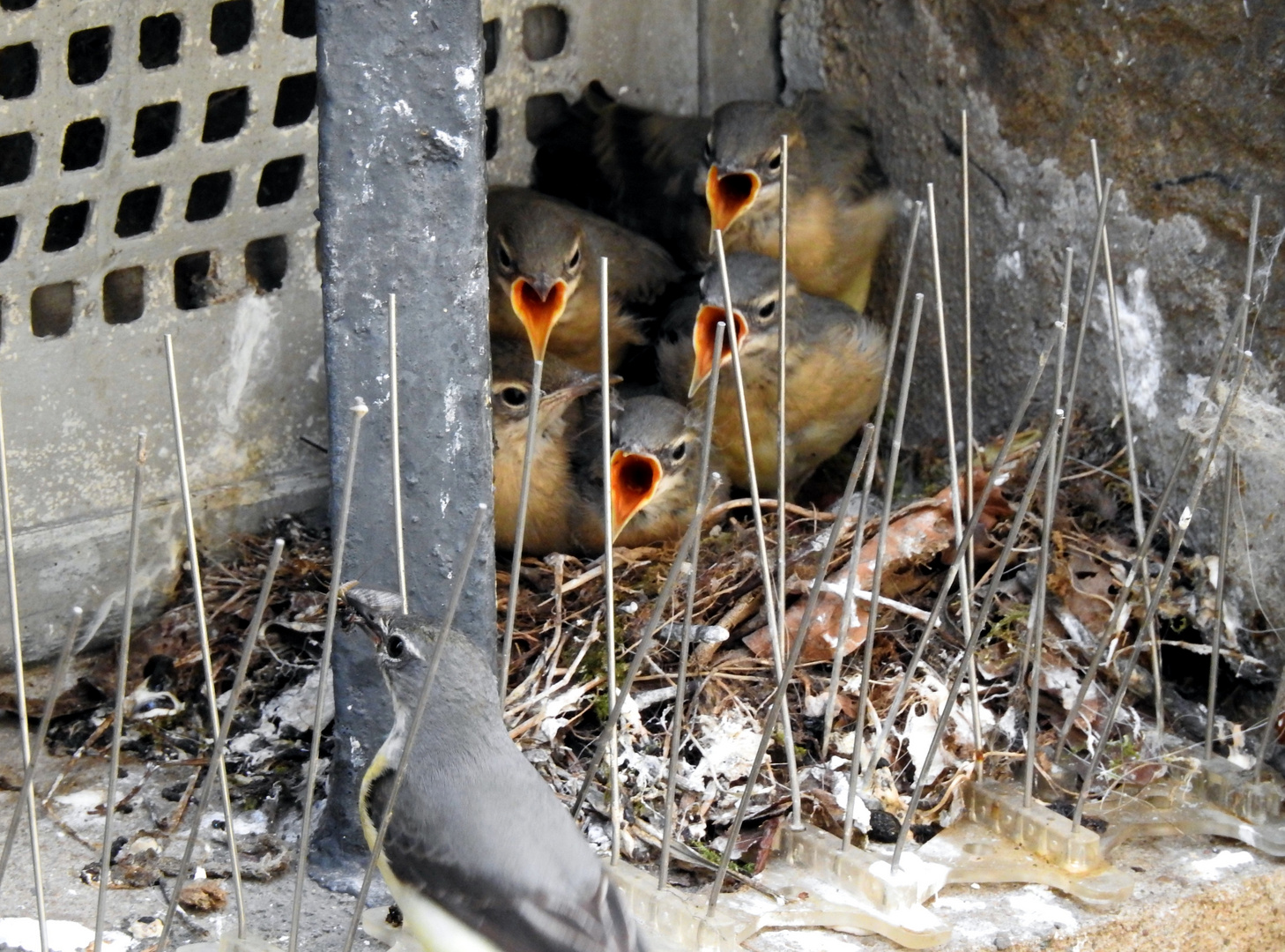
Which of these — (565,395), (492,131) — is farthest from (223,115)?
(565,395)

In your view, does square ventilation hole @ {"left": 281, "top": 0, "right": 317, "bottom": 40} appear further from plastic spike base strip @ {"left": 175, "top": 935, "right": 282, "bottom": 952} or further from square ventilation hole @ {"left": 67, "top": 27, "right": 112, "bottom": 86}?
plastic spike base strip @ {"left": 175, "top": 935, "right": 282, "bottom": 952}

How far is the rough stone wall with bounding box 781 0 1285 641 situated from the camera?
151 inches

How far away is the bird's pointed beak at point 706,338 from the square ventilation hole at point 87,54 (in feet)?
5.20

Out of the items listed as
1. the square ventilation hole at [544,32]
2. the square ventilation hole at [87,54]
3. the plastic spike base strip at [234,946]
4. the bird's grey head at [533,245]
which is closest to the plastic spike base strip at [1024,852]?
the plastic spike base strip at [234,946]

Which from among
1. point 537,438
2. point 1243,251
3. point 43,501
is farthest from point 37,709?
point 1243,251

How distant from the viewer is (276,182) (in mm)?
4508

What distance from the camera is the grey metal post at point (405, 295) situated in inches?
118

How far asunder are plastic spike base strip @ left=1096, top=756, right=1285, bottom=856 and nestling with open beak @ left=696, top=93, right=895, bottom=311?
6.28ft

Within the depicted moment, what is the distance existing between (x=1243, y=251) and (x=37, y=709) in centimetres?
303

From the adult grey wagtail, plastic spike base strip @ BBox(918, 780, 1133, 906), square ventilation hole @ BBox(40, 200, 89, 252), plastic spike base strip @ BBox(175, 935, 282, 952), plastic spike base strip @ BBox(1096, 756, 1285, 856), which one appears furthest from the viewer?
square ventilation hole @ BBox(40, 200, 89, 252)

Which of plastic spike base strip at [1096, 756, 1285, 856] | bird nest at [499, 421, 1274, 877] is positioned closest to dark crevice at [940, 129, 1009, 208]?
bird nest at [499, 421, 1274, 877]

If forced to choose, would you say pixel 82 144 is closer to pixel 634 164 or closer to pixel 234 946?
pixel 634 164

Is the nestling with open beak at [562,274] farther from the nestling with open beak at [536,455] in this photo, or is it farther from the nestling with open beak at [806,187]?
the nestling with open beak at [806,187]

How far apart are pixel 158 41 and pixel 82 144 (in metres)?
0.32
